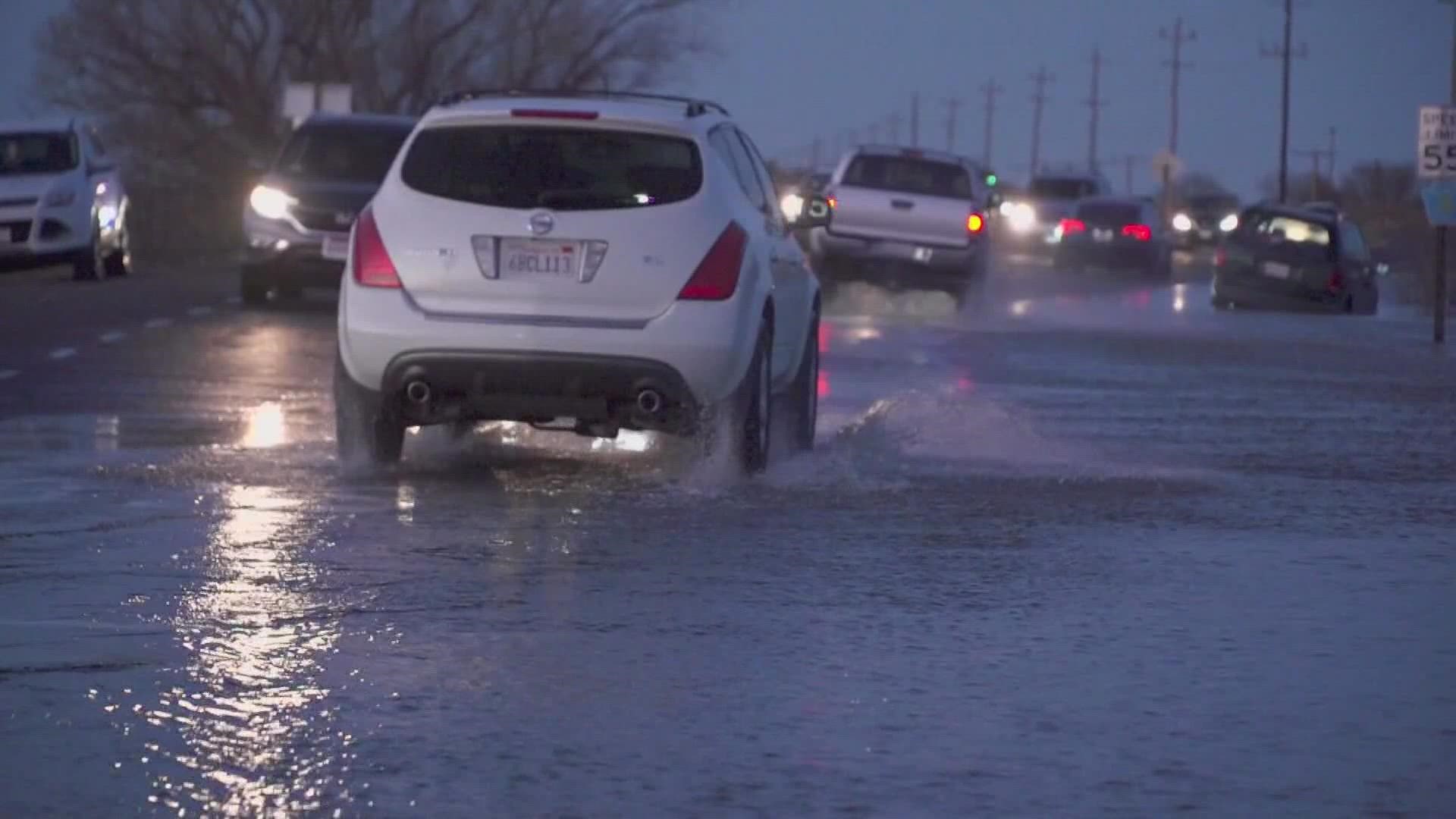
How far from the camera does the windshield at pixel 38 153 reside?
2962 cm

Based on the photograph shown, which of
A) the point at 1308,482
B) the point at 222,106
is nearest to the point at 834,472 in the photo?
the point at 1308,482

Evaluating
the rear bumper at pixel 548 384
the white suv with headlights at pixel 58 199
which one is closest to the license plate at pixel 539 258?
the rear bumper at pixel 548 384

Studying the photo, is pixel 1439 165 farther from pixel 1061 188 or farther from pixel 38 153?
pixel 1061 188

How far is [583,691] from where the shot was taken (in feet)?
22.7

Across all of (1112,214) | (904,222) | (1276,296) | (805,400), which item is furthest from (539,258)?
(1112,214)

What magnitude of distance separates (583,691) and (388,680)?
20.2 inches

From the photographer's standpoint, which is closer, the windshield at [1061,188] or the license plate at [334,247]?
the license plate at [334,247]

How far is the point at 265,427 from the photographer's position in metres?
13.6

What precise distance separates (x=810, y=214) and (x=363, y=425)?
3.38 meters

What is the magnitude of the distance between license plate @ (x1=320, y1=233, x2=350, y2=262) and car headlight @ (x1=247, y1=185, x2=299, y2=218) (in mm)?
610

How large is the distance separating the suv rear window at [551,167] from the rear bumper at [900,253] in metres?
18.6

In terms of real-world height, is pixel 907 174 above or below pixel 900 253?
above

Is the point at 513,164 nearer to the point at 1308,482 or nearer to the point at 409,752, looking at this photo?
→ the point at 1308,482

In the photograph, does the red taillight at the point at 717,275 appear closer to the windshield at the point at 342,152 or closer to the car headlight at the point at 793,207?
the car headlight at the point at 793,207
